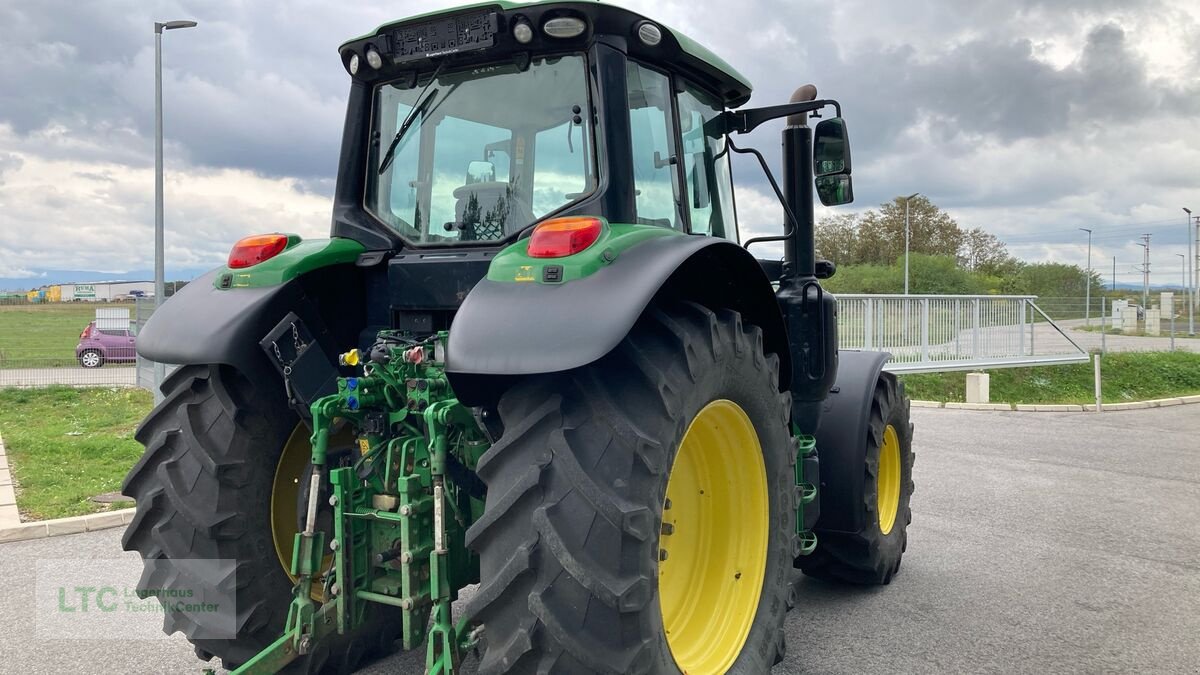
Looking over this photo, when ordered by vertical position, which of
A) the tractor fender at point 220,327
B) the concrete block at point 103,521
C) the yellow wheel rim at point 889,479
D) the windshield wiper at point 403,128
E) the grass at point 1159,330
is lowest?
the concrete block at point 103,521

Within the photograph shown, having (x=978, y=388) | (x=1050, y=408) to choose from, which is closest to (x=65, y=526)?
(x=1050, y=408)

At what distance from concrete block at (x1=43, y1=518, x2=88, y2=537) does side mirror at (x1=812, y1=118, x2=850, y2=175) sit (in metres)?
5.39

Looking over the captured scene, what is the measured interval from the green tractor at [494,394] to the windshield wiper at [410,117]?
0.04 ft

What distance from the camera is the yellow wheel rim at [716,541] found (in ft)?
9.85

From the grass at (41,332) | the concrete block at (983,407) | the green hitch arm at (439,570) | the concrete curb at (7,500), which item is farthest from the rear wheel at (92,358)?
the green hitch arm at (439,570)

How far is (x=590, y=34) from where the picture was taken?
304 centimetres

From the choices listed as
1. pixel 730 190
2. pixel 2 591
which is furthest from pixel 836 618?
pixel 2 591

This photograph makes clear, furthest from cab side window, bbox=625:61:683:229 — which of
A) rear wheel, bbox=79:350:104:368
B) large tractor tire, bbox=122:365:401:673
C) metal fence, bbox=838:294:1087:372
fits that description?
rear wheel, bbox=79:350:104:368

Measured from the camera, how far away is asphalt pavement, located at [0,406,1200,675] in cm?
376

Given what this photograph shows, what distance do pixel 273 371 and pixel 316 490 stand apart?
64 cm

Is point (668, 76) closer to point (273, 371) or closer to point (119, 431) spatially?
point (273, 371)

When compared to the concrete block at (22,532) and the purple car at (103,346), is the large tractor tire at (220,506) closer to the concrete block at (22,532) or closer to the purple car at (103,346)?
the concrete block at (22,532)

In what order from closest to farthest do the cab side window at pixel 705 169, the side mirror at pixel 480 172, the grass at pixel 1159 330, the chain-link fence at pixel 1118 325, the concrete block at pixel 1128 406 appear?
the side mirror at pixel 480 172 → the cab side window at pixel 705 169 → the concrete block at pixel 1128 406 → the chain-link fence at pixel 1118 325 → the grass at pixel 1159 330

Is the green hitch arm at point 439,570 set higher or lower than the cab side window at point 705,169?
lower
